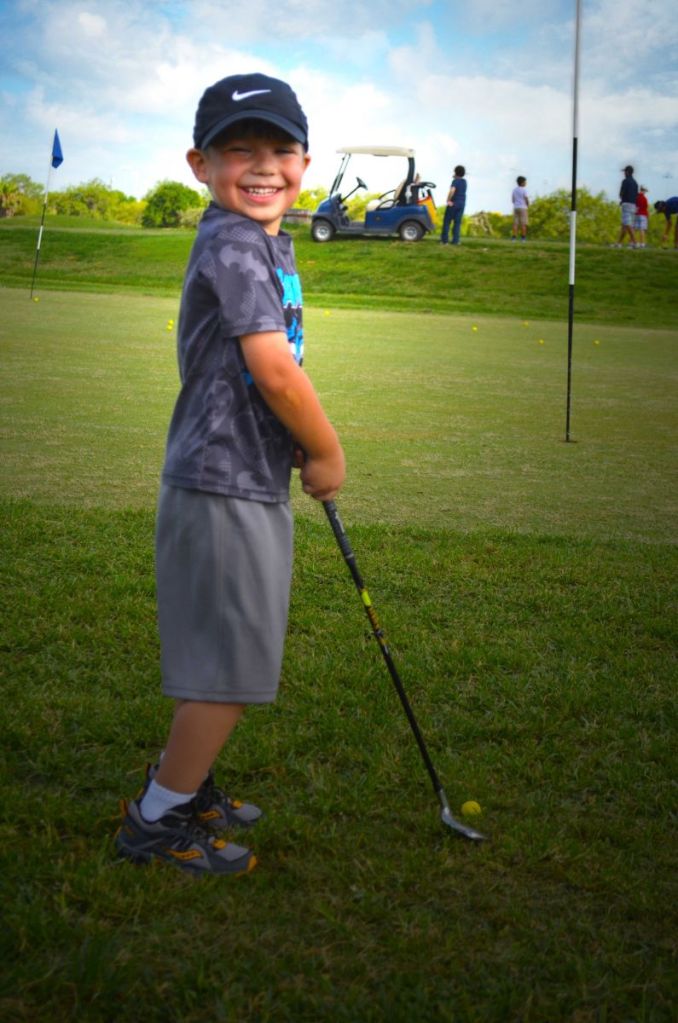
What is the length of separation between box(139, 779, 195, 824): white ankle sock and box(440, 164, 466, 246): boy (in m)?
28.0

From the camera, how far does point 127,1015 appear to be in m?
1.99

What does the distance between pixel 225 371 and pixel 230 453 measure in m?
0.17

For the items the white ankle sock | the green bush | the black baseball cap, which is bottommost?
the white ankle sock

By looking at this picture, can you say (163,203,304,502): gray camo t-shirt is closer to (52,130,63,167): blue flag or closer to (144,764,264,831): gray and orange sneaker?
(144,764,264,831): gray and orange sneaker

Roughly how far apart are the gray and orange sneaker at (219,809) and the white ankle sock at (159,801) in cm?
12

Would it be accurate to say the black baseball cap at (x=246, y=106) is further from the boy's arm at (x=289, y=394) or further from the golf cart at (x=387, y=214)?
the golf cart at (x=387, y=214)

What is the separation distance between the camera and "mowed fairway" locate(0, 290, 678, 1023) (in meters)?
2.13

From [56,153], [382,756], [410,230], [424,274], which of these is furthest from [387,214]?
[382,756]

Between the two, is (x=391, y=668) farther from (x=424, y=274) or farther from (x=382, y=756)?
(x=424, y=274)

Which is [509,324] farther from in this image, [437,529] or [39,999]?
[39,999]

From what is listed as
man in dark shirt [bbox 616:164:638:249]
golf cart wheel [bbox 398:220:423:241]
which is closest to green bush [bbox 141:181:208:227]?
golf cart wheel [bbox 398:220:423:241]

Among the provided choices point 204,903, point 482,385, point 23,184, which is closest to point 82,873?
point 204,903

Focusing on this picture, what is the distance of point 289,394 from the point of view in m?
2.34

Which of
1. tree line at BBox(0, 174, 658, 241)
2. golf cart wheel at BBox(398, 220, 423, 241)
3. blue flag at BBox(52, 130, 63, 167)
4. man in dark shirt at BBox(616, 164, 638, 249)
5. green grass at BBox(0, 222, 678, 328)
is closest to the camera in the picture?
blue flag at BBox(52, 130, 63, 167)
